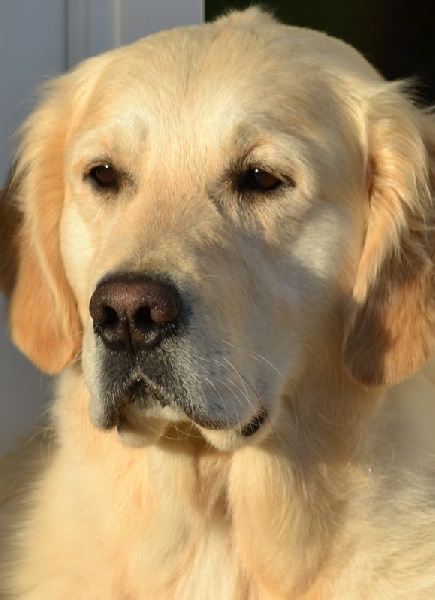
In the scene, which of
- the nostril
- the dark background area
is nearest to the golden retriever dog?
the nostril

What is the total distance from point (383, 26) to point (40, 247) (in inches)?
127

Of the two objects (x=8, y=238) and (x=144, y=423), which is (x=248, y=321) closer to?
(x=144, y=423)

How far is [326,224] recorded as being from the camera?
2.45 m

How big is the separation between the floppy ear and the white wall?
137cm

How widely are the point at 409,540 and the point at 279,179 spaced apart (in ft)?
3.23

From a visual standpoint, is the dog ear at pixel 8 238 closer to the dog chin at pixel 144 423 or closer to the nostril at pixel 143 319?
the dog chin at pixel 144 423

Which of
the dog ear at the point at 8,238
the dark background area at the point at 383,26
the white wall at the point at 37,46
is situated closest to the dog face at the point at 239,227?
the dog ear at the point at 8,238

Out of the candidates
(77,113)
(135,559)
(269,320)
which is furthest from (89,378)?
(77,113)

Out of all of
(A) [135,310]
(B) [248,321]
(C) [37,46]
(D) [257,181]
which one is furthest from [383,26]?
(A) [135,310]

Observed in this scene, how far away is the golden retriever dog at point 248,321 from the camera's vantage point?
7.59ft

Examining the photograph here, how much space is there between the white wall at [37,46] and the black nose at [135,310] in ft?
4.85

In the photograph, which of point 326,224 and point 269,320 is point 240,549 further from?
point 326,224

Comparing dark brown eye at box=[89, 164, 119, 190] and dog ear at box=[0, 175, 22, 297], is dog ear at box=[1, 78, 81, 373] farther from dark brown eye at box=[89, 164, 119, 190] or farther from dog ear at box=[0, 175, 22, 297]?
dark brown eye at box=[89, 164, 119, 190]

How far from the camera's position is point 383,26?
5.37 m
